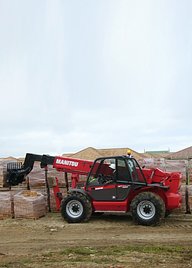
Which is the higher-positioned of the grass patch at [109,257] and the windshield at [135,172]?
the windshield at [135,172]

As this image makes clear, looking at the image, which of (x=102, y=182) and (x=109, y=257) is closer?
(x=109, y=257)

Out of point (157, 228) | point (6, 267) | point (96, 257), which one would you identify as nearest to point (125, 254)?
point (96, 257)

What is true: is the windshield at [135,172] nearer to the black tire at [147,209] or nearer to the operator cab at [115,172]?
the operator cab at [115,172]

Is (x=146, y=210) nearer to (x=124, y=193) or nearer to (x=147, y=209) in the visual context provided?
(x=147, y=209)

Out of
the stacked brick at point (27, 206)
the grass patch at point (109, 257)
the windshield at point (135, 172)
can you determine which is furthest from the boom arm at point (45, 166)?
the grass patch at point (109, 257)

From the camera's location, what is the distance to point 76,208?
1203cm

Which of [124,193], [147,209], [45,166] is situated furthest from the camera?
[45,166]

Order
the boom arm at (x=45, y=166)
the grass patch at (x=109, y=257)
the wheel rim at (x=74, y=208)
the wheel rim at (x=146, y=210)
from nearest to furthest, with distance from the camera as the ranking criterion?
the grass patch at (x=109, y=257) → the wheel rim at (x=146, y=210) → the wheel rim at (x=74, y=208) → the boom arm at (x=45, y=166)

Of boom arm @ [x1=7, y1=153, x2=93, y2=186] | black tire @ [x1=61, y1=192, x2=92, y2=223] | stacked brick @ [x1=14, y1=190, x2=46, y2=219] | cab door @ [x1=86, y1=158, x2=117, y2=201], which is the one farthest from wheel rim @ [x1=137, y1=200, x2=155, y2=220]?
stacked brick @ [x1=14, y1=190, x2=46, y2=219]

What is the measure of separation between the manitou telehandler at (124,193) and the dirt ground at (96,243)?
1.30 feet

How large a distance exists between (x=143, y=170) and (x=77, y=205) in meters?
2.24

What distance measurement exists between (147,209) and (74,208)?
2.20 metres

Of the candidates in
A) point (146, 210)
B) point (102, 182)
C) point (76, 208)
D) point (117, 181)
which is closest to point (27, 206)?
point (76, 208)

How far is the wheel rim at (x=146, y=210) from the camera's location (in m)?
11.3
